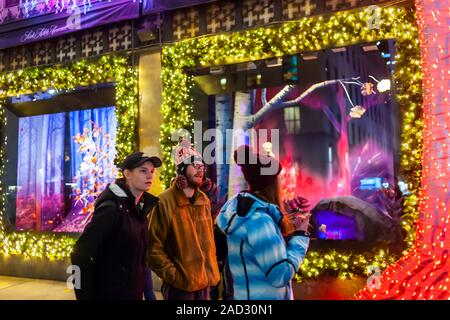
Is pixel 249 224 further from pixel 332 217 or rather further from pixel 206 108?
pixel 206 108

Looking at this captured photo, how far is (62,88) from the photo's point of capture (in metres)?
8.45

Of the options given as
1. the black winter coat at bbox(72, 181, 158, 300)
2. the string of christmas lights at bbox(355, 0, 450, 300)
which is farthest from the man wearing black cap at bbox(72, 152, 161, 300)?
the string of christmas lights at bbox(355, 0, 450, 300)

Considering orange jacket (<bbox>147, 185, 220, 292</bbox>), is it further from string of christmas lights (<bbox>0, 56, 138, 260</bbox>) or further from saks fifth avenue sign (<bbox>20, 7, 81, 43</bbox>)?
saks fifth avenue sign (<bbox>20, 7, 81, 43</bbox>)

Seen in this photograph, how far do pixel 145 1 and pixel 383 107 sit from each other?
182 inches

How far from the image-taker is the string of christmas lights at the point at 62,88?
25.1ft

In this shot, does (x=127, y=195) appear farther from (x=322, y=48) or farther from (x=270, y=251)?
(x=322, y=48)

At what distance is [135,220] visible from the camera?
3359 millimetres

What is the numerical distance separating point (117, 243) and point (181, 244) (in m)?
0.76

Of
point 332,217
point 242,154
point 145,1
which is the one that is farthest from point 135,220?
point 145,1

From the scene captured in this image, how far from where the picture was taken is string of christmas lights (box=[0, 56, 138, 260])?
25.1ft

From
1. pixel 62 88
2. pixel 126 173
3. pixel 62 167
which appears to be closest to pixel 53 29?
pixel 62 88

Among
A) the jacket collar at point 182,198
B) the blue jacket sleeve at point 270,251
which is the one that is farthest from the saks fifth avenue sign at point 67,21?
the blue jacket sleeve at point 270,251

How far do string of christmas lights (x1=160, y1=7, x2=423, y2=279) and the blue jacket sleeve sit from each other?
381 centimetres

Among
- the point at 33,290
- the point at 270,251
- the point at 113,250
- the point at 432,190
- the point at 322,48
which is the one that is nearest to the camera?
the point at 270,251
